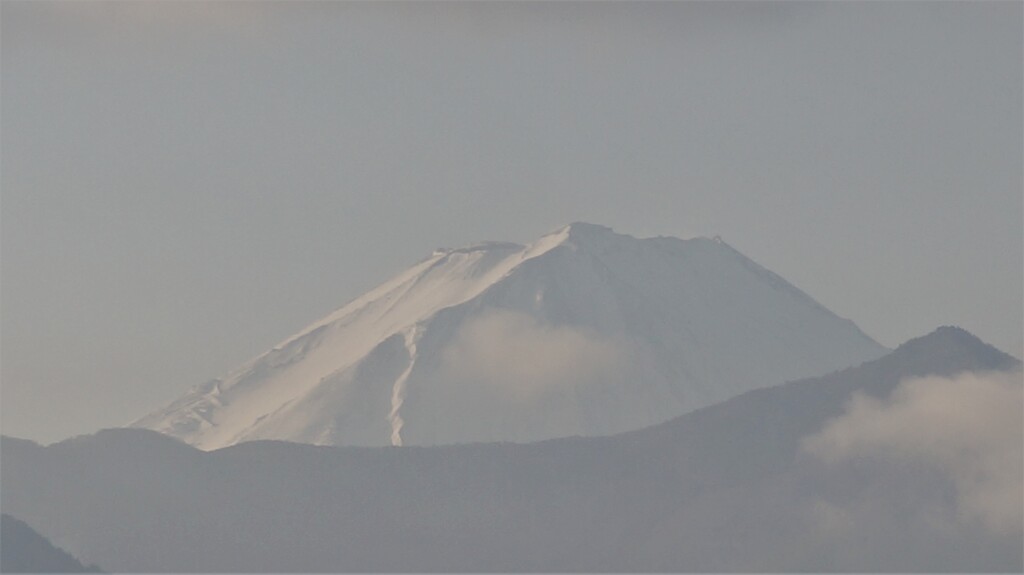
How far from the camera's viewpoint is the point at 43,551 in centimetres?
16762

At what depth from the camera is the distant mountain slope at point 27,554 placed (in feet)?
533

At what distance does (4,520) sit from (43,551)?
6.83 m

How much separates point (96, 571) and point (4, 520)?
736 centimetres

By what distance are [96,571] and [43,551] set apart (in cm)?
340

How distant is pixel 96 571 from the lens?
16950cm

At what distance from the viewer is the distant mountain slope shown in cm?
16238

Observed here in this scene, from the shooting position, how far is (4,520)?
174 meters

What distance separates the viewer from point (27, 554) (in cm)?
16550
